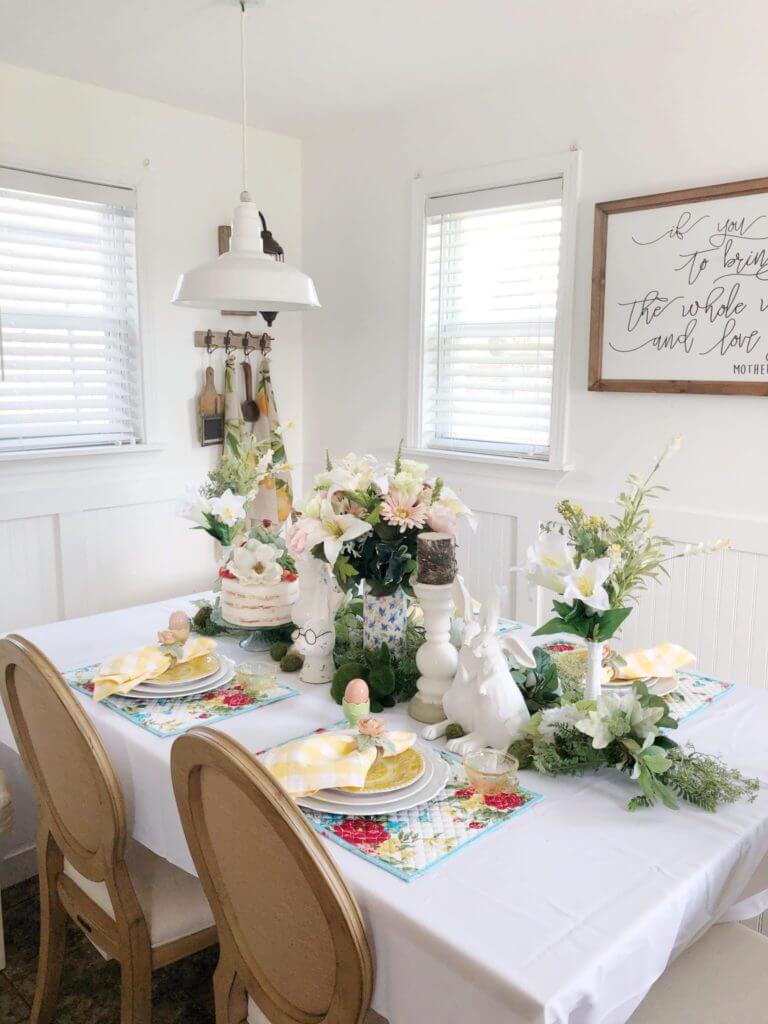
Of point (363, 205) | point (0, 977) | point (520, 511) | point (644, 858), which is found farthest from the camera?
point (363, 205)

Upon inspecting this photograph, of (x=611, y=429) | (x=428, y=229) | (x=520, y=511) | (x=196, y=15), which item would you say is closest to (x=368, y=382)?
(x=428, y=229)

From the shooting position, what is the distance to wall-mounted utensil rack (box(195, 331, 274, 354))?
11.6 feet

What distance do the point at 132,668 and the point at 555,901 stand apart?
1.02 m

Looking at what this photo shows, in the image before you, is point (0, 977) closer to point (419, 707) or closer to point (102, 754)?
point (102, 754)

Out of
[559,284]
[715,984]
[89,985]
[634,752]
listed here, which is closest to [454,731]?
[634,752]


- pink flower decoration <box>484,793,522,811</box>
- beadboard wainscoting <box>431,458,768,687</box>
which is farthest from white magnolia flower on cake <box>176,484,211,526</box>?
beadboard wainscoting <box>431,458,768,687</box>

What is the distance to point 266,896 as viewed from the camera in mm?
1190

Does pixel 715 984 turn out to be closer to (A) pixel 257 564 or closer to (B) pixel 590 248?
(A) pixel 257 564

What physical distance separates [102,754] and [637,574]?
0.96m

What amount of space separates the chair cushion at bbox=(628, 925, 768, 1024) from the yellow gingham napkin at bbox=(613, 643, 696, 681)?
1.69 feet

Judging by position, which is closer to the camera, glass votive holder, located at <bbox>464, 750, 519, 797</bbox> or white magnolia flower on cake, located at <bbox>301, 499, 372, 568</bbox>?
glass votive holder, located at <bbox>464, 750, 519, 797</bbox>

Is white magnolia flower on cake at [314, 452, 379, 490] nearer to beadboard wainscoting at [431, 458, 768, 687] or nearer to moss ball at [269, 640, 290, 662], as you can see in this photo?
moss ball at [269, 640, 290, 662]

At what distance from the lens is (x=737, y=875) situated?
1255 mm

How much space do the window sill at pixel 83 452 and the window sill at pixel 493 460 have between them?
3.45 ft
